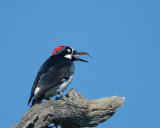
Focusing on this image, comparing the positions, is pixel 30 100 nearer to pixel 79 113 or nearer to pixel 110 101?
pixel 79 113

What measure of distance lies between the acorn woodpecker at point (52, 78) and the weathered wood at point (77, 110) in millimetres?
418

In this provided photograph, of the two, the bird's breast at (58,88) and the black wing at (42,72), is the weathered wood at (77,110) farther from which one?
the black wing at (42,72)

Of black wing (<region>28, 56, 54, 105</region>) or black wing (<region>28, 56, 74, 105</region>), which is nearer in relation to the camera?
black wing (<region>28, 56, 74, 105</region>)

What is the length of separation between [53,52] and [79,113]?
3.00 metres

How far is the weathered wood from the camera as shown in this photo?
7.11 meters

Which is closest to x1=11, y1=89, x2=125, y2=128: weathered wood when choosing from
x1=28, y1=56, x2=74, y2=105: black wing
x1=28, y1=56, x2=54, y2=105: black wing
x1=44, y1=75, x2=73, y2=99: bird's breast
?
x1=44, y1=75, x2=73, y2=99: bird's breast

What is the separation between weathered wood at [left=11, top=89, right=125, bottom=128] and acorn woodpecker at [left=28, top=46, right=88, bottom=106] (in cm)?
42

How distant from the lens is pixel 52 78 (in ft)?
27.2

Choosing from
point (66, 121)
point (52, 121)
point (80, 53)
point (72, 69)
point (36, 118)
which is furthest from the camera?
point (80, 53)

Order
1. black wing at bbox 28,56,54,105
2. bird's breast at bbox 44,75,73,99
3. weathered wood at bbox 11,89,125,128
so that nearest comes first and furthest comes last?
weathered wood at bbox 11,89,125,128, black wing at bbox 28,56,54,105, bird's breast at bbox 44,75,73,99

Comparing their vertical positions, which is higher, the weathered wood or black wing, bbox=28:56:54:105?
black wing, bbox=28:56:54:105

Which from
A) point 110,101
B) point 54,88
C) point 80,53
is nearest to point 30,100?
point 54,88

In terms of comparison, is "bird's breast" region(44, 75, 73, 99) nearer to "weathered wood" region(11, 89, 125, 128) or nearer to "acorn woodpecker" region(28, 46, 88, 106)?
"acorn woodpecker" region(28, 46, 88, 106)

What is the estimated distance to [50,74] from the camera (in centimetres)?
839
